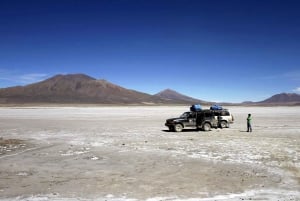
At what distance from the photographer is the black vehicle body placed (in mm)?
30562

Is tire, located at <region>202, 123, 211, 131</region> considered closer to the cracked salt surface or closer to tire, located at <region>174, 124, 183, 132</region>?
tire, located at <region>174, 124, 183, 132</region>

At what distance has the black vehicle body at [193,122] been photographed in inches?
1203

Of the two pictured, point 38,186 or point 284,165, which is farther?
point 284,165

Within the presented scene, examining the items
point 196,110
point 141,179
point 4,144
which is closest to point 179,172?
point 141,179

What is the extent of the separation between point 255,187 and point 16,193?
6.71m

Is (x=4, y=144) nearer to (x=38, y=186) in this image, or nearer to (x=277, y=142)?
(x=38, y=186)

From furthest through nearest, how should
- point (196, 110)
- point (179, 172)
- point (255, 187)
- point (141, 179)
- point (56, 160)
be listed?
point (196, 110) → point (56, 160) → point (179, 172) → point (141, 179) → point (255, 187)

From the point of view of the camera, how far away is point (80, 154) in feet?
57.0

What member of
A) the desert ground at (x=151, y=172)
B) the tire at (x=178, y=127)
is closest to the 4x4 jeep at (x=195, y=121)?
the tire at (x=178, y=127)

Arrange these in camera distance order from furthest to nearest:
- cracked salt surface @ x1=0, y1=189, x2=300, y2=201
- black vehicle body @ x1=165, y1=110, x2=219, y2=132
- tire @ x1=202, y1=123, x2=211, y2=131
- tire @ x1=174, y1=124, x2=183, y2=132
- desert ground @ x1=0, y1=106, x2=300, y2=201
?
tire @ x1=202, y1=123, x2=211, y2=131 < black vehicle body @ x1=165, y1=110, x2=219, y2=132 < tire @ x1=174, y1=124, x2=183, y2=132 < desert ground @ x1=0, y1=106, x2=300, y2=201 < cracked salt surface @ x1=0, y1=189, x2=300, y2=201

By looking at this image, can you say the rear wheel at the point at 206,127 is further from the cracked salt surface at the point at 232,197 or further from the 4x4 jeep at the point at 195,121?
the cracked salt surface at the point at 232,197

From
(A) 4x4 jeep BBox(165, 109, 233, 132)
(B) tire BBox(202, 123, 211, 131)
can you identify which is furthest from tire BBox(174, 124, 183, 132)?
(B) tire BBox(202, 123, 211, 131)

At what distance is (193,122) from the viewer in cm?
3106

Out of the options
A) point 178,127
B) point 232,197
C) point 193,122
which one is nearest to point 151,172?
point 232,197
